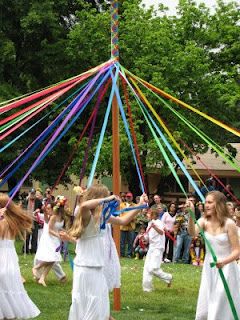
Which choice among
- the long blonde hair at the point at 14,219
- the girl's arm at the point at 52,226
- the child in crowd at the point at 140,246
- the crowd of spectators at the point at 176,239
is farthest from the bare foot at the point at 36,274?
the child in crowd at the point at 140,246

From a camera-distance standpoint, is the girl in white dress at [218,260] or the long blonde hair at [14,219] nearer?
the girl in white dress at [218,260]

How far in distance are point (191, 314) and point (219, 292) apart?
2248 mm

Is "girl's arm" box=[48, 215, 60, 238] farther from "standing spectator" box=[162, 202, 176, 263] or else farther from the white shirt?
"standing spectator" box=[162, 202, 176, 263]

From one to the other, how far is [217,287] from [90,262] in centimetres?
122

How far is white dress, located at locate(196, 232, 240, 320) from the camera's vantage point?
20.7 ft

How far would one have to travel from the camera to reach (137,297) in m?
9.77

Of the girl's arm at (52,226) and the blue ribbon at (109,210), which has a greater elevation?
the blue ribbon at (109,210)

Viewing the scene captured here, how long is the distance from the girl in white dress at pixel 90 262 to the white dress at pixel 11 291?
1.27 m

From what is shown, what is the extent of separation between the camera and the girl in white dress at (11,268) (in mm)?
7309

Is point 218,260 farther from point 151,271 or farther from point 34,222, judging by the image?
point 34,222

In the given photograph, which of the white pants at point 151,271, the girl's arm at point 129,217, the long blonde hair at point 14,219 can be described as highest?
the girl's arm at point 129,217

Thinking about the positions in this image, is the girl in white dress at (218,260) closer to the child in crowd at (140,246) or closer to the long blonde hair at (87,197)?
the long blonde hair at (87,197)

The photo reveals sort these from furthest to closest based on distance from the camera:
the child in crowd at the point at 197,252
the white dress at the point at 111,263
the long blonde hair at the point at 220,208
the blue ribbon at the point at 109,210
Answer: the child in crowd at the point at 197,252, the white dress at the point at 111,263, the long blonde hair at the point at 220,208, the blue ribbon at the point at 109,210

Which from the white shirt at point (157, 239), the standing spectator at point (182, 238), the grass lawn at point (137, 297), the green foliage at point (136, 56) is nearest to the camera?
the grass lawn at point (137, 297)
